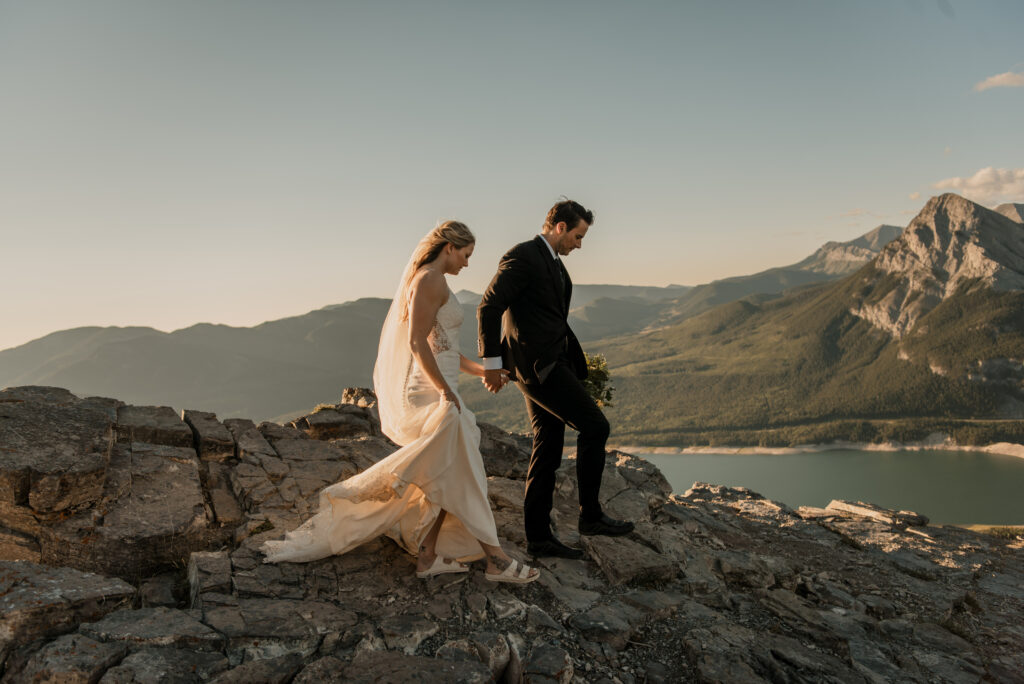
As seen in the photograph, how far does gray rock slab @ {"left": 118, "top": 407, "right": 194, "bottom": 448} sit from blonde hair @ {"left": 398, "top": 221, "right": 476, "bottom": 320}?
4.27m

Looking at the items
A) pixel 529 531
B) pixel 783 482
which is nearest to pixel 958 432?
pixel 783 482

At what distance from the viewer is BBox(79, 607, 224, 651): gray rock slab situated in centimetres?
341

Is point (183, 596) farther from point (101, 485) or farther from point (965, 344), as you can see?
point (965, 344)

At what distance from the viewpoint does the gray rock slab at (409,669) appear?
318 centimetres

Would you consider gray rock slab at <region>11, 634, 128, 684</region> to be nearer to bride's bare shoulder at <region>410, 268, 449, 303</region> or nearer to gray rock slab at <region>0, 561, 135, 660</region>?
gray rock slab at <region>0, 561, 135, 660</region>

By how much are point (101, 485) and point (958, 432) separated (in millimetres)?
212761

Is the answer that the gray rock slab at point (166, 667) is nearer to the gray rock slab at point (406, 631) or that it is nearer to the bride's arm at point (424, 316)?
the gray rock slab at point (406, 631)

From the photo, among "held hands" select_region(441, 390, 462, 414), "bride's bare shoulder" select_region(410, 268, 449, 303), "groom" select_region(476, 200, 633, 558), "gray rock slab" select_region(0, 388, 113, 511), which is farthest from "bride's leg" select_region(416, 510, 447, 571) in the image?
"gray rock slab" select_region(0, 388, 113, 511)

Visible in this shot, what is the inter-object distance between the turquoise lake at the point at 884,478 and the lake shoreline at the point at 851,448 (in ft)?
8.11

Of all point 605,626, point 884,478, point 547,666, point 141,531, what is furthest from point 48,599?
point 884,478

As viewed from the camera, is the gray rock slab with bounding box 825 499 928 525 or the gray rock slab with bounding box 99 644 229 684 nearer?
the gray rock slab with bounding box 99 644 229 684

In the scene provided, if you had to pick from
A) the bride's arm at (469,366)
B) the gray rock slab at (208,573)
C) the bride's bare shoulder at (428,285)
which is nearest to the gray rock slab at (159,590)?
the gray rock slab at (208,573)

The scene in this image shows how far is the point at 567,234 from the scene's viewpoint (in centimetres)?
541

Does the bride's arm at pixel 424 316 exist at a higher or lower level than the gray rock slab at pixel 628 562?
higher
